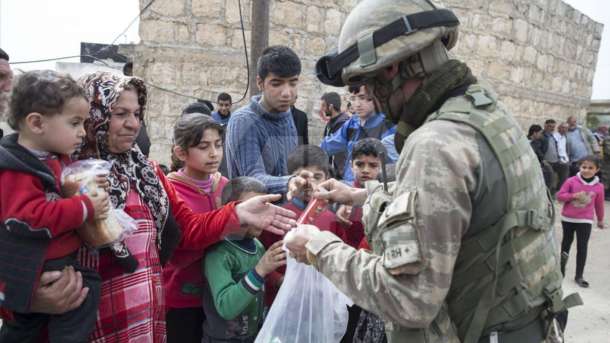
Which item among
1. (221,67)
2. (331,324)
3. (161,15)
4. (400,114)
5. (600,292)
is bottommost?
(600,292)

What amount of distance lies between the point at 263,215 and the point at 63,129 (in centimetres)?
91

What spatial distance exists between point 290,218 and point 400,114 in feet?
2.85

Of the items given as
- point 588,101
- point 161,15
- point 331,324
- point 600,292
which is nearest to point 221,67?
point 161,15

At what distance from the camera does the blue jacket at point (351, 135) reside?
377 centimetres

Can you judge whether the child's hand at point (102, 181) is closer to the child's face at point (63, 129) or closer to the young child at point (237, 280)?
the child's face at point (63, 129)

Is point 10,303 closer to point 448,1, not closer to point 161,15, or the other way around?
point 161,15

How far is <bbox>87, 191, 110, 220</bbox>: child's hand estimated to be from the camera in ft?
5.06

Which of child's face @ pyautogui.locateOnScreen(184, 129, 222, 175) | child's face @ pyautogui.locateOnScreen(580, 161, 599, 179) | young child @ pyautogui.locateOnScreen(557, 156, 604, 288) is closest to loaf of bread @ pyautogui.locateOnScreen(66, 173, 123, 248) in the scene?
child's face @ pyautogui.locateOnScreen(184, 129, 222, 175)

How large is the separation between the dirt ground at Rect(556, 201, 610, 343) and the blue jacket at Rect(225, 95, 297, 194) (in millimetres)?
2994

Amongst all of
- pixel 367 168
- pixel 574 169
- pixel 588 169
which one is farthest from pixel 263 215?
pixel 574 169

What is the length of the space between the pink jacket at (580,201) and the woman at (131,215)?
4846 mm

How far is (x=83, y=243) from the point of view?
5.37ft

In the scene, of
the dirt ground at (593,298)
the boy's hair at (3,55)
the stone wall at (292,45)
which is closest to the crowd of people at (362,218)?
the boy's hair at (3,55)

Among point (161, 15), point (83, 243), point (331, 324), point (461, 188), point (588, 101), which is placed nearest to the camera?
point (461, 188)
